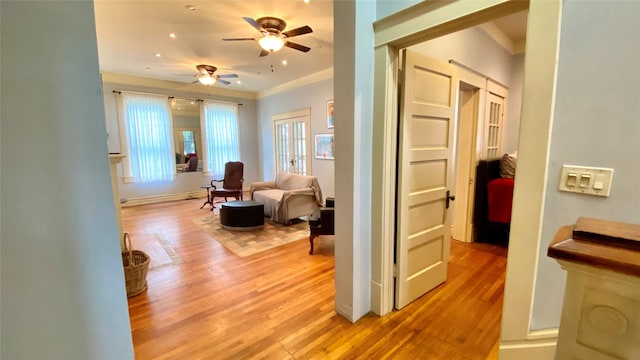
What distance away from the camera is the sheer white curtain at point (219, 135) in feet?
23.2

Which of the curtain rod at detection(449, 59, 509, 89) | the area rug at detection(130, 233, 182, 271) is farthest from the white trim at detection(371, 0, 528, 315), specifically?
the area rug at detection(130, 233, 182, 271)

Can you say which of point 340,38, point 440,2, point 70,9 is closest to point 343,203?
point 340,38

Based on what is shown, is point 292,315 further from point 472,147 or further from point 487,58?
point 487,58

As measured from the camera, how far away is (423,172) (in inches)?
88.7

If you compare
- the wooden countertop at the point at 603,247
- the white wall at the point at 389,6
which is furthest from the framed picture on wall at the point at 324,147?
the wooden countertop at the point at 603,247

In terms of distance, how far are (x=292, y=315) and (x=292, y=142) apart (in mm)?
5167

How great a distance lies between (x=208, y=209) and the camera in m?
5.87

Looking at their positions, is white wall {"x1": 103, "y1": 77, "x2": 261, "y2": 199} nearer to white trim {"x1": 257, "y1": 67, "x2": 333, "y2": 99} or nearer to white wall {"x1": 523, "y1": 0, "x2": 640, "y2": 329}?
white trim {"x1": 257, "y1": 67, "x2": 333, "y2": 99}

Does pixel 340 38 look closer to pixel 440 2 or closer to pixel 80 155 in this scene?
pixel 440 2

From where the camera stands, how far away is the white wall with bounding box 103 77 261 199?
5824 mm

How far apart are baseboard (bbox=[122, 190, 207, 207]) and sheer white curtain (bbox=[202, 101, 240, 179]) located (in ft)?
2.10

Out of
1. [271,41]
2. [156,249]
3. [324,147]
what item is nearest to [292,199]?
[324,147]

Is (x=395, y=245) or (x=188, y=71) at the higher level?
(x=188, y=71)

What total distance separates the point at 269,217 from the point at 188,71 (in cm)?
350
